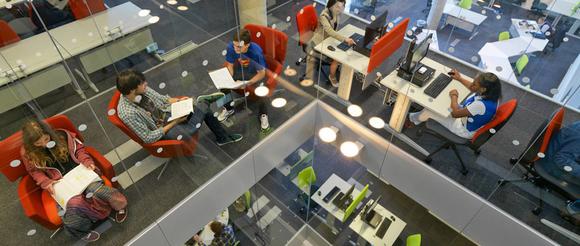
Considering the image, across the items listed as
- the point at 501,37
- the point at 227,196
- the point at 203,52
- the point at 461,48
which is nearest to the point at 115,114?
the point at 227,196

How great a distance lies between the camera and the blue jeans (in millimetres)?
3855

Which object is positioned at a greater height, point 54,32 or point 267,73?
point 54,32

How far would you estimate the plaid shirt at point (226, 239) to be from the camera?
505 centimetres

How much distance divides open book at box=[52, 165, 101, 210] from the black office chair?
4.34 m

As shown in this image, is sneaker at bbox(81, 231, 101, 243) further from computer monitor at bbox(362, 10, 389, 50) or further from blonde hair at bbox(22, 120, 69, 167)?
computer monitor at bbox(362, 10, 389, 50)

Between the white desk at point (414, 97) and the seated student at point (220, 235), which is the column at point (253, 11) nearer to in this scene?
the white desk at point (414, 97)

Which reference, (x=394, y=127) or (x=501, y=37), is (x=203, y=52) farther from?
(x=501, y=37)

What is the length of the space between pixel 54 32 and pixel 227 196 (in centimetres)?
295

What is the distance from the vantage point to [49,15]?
168 inches

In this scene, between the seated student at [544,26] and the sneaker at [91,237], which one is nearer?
the sneaker at [91,237]

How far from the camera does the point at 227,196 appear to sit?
14.6ft

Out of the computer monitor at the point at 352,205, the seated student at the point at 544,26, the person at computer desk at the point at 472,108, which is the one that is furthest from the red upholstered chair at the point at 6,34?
the seated student at the point at 544,26

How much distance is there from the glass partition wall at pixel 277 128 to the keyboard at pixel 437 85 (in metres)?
0.08

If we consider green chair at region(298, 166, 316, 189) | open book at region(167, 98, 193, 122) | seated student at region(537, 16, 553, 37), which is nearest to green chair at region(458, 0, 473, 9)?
seated student at region(537, 16, 553, 37)
